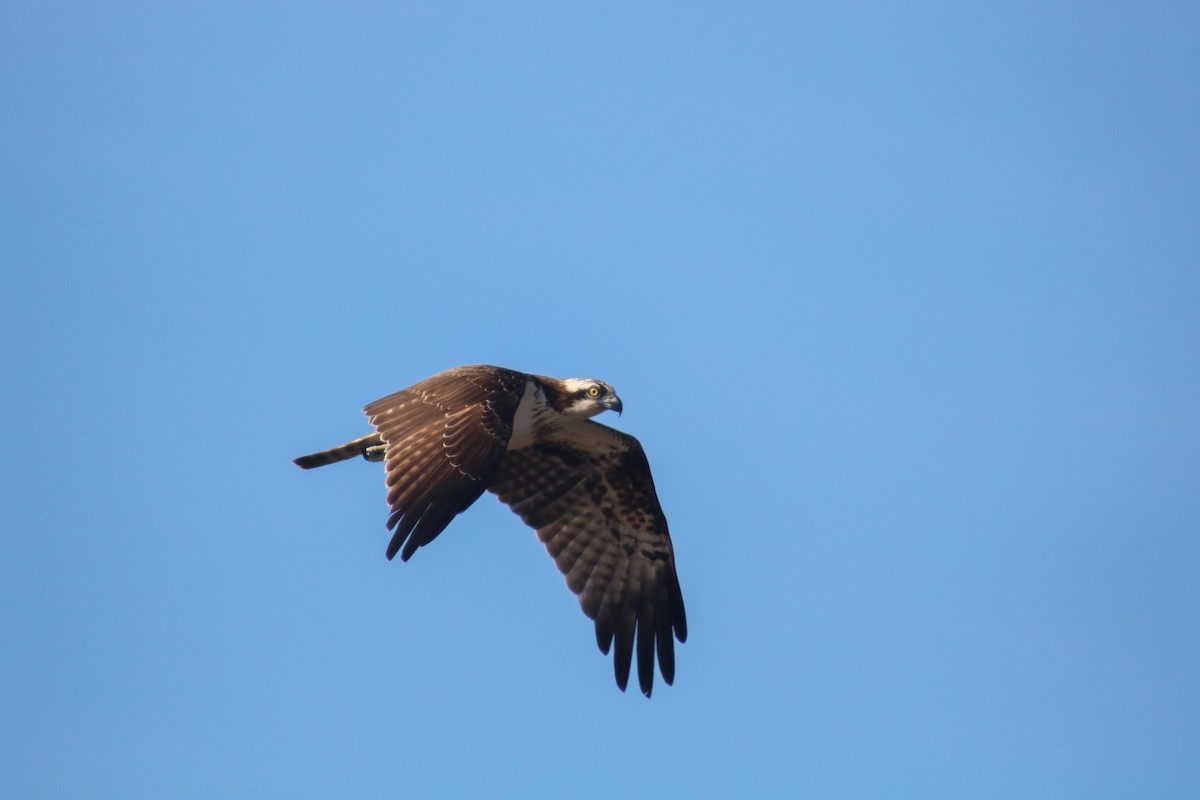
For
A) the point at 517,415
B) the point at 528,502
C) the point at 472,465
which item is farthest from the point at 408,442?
the point at 528,502

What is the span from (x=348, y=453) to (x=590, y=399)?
2.57 meters

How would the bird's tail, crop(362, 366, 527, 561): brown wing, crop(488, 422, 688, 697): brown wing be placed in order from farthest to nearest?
crop(488, 422, 688, 697): brown wing
the bird's tail
crop(362, 366, 527, 561): brown wing

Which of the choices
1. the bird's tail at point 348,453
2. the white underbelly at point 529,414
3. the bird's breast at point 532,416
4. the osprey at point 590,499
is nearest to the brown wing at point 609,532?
the osprey at point 590,499

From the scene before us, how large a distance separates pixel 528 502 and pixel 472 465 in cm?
355

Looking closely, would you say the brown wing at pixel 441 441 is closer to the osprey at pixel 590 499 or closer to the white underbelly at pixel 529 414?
the osprey at pixel 590 499

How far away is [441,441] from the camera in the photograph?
15.4 meters

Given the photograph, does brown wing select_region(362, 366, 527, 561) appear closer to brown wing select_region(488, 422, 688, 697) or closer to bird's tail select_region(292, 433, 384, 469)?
bird's tail select_region(292, 433, 384, 469)

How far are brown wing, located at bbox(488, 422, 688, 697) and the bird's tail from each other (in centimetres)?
191

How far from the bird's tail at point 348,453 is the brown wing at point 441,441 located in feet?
2.49

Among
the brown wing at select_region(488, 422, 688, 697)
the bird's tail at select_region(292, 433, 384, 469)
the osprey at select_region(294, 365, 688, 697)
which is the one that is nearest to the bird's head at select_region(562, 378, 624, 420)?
the osprey at select_region(294, 365, 688, 697)

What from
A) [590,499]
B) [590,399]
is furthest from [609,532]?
[590,399]

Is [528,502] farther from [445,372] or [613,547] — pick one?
[445,372]

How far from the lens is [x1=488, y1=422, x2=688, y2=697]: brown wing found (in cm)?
1819

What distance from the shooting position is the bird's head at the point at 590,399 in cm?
1747
